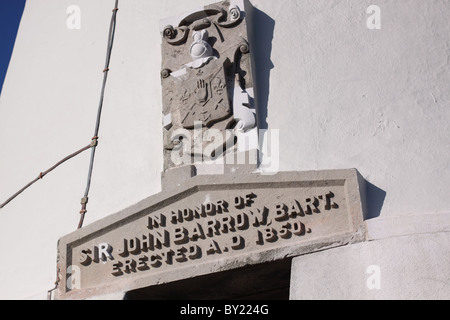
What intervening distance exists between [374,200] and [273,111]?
82cm

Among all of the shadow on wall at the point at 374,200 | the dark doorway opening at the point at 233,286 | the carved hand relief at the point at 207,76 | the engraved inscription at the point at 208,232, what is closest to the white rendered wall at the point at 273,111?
the shadow on wall at the point at 374,200

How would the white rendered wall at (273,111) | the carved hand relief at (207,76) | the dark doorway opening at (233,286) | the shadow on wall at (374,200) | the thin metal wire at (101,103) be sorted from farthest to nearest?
the thin metal wire at (101,103)
the carved hand relief at (207,76)
the dark doorway opening at (233,286)
the white rendered wall at (273,111)
the shadow on wall at (374,200)

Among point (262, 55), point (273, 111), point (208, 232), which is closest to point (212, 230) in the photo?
point (208, 232)

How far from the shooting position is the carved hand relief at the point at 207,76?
4.55m

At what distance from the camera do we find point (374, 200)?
13.4ft

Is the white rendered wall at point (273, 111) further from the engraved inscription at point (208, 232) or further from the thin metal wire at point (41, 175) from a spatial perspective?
the engraved inscription at point (208, 232)

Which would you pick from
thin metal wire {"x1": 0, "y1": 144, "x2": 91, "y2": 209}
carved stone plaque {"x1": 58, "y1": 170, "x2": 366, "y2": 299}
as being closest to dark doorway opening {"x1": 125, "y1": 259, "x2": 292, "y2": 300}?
carved stone plaque {"x1": 58, "y1": 170, "x2": 366, "y2": 299}

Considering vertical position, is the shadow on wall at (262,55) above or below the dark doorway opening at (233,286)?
above

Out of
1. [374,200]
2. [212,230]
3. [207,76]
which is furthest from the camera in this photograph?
[207,76]

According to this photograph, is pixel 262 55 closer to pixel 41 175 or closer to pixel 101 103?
pixel 101 103

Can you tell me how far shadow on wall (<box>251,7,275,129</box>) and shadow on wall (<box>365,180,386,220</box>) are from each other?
0.73 m

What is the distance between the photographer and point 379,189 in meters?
4.09

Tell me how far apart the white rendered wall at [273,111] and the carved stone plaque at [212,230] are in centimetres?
17

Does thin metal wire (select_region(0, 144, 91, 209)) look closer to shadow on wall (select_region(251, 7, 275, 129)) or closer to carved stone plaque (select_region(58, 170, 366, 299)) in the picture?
carved stone plaque (select_region(58, 170, 366, 299))
